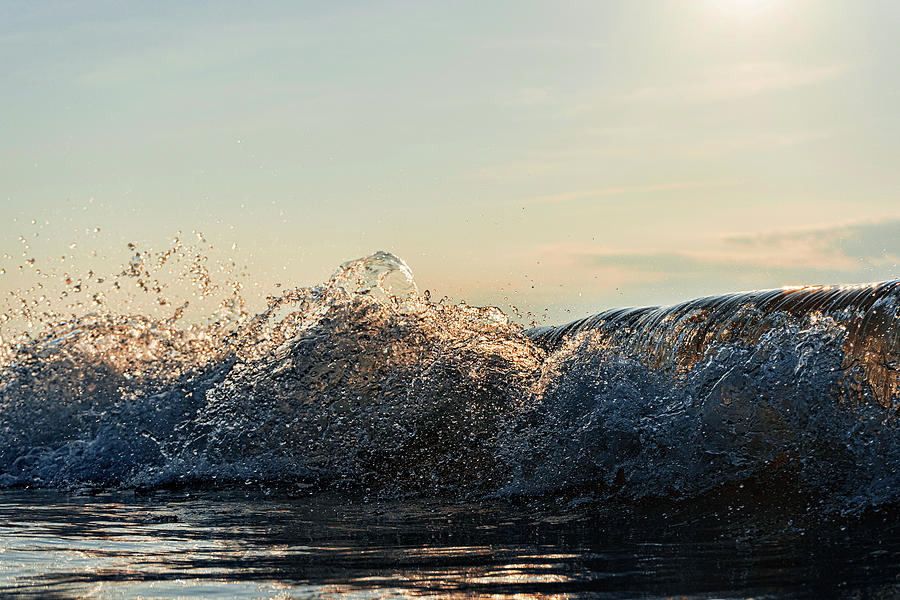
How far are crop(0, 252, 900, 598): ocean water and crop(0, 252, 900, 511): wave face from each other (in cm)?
2

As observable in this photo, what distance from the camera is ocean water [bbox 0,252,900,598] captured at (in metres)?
3.77

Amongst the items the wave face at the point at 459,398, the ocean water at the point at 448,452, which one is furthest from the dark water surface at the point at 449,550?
the wave face at the point at 459,398

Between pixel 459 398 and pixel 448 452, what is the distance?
69 cm

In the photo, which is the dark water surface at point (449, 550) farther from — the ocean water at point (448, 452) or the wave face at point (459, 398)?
the wave face at point (459, 398)


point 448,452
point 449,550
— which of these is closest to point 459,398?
point 448,452

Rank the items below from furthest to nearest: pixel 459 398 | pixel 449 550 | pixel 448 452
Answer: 1. pixel 459 398
2. pixel 448 452
3. pixel 449 550

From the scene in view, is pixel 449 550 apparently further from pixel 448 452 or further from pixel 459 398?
pixel 459 398

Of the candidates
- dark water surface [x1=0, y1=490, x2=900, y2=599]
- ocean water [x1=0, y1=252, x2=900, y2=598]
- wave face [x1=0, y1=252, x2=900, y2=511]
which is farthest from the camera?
wave face [x1=0, y1=252, x2=900, y2=511]

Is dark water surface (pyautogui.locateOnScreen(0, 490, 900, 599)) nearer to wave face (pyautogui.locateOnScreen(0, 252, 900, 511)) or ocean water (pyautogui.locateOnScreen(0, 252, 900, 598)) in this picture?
ocean water (pyautogui.locateOnScreen(0, 252, 900, 598))

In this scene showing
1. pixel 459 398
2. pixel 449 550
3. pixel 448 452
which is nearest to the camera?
pixel 449 550

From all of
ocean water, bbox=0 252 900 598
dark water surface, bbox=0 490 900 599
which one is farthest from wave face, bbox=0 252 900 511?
dark water surface, bbox=0 490 900 599

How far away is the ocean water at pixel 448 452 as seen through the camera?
3766 millimetres

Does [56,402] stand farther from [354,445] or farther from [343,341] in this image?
[354,445]

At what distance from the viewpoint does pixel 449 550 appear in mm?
4223
